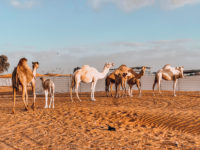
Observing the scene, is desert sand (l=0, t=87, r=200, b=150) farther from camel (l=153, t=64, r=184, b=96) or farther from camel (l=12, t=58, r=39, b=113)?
camel (l=153, t=64, r=184, b=96)

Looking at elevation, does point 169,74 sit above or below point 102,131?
above

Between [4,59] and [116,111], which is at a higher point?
[4,59]

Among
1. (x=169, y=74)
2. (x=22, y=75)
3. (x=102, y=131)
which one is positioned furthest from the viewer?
(x=169, y=74)

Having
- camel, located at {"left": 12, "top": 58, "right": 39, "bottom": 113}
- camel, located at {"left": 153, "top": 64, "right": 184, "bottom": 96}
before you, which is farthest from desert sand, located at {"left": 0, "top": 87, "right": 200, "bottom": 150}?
camel, located at {"left": 153, "top": 64, "right": 184, "bottom": 96}

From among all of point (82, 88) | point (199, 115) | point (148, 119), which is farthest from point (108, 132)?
point (82, 88)

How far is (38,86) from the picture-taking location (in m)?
34.7

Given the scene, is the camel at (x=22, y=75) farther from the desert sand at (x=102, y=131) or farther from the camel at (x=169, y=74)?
the camel at (x=169, y=74)

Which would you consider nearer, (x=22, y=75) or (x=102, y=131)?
(x=102, y=131)

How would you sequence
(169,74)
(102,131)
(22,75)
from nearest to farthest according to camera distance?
(102,131)
(22,75)
(169,74)


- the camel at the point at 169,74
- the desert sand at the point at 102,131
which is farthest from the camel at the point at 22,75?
the camel at the point at 169,74

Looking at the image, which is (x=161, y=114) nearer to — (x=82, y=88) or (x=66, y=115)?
(x=66, y=115)

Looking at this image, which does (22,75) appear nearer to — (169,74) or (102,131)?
(102,131)

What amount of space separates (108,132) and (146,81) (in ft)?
81.2

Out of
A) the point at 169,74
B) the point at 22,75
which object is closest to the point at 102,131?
the point at 22,75
